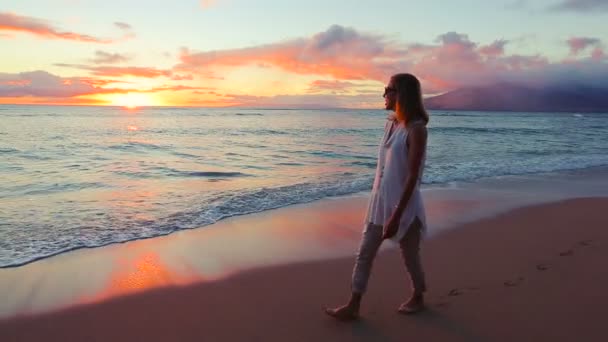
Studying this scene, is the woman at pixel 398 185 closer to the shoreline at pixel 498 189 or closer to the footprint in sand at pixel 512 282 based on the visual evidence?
the footprint in sand at pixel 512 282

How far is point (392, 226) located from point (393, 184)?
0.31 metres

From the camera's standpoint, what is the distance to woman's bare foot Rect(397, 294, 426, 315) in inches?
150

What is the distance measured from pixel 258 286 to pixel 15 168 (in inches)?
495

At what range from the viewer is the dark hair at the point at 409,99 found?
325cm

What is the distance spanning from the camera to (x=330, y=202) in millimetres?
9000

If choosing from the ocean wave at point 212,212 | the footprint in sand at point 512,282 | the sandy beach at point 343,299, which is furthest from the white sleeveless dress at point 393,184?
the ocean wave at point 212,212

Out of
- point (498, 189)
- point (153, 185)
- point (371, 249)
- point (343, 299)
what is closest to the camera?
point (371, 249)

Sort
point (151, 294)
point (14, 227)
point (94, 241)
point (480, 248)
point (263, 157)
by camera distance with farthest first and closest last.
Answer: point (263, 157), point (14, 227), point (94, 241), point (480, 248), point (151, 294)

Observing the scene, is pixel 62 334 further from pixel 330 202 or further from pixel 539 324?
pixel 330 202

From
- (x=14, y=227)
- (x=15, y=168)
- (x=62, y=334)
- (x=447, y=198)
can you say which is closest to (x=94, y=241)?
(x=14, y=227)

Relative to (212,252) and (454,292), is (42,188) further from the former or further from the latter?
(454,292)

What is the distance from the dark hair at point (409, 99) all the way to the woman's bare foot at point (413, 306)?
1547mm

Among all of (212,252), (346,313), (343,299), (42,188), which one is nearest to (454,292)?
(343,299)

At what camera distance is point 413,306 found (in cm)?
384
